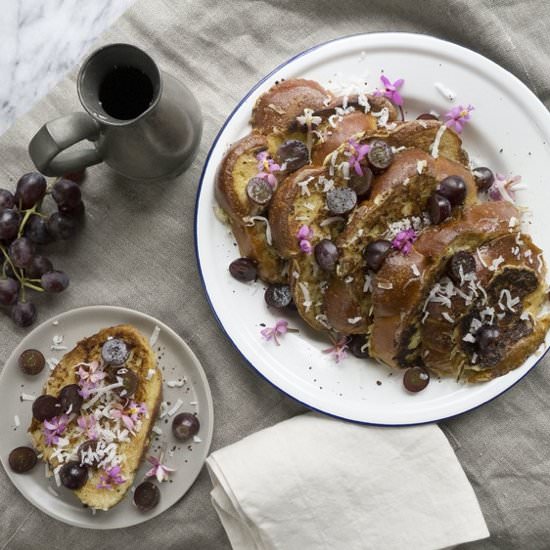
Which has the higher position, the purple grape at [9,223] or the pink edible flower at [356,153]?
the pink edible flower at [356,153]

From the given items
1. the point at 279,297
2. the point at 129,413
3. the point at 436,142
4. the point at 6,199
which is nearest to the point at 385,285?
the point at 279,297

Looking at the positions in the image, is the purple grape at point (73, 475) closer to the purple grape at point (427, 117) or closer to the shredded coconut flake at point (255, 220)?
the shredded coconut flake at point (255, 220)

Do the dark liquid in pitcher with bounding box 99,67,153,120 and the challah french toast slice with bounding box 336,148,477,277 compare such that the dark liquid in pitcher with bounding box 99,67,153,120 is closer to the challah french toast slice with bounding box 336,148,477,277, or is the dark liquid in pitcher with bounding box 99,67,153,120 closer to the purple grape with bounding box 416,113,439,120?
the challah french toast slice with bounding box 336,148,477,277

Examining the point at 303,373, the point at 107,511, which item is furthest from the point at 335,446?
the point at 107,511

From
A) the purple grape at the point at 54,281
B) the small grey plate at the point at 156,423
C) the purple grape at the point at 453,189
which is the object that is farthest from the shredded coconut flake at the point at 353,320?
the purple grape at the point at 54,281

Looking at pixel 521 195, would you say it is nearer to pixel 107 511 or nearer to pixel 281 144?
pixel 281 144

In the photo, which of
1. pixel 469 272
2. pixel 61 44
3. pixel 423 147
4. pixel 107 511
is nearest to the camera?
pixel 469 272

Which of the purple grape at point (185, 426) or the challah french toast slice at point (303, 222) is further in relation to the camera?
the purple grape at point (185, 426)
